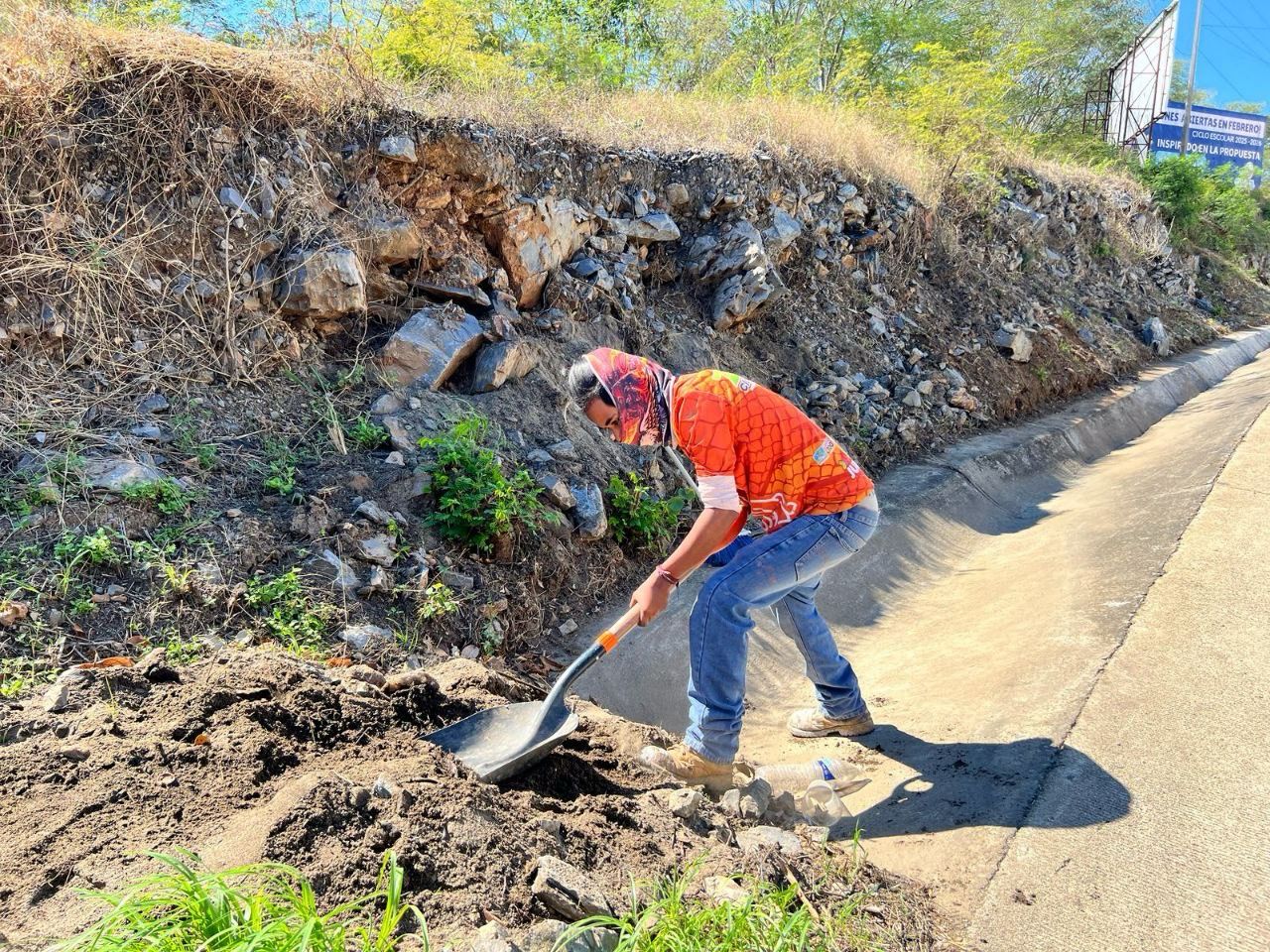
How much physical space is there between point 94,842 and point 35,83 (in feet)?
13.5

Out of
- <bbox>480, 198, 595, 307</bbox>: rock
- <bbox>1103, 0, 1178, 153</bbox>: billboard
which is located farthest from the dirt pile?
<bbox>1103, 0, 1178, 153</bbox>: billboard

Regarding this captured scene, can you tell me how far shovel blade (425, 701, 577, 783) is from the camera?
2732 millimetres

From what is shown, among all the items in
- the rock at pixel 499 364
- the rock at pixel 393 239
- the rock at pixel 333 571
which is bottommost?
the rock at pixel 333 571

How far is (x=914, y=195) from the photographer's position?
31.5ft

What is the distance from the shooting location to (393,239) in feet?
17.3

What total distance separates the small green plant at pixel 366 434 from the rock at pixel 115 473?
944mm

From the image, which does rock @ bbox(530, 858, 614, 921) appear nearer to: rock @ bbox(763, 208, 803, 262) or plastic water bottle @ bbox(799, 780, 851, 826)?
plastic water bottle @ bbox(799, 780, 851, 826)

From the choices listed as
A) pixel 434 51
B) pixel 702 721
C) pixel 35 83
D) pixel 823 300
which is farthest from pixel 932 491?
pixel 35 83

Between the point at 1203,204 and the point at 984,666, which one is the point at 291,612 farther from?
the point at 1203,204

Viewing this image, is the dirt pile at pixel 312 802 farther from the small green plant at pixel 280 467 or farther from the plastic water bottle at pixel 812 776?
the small green plant at pixel 280 467

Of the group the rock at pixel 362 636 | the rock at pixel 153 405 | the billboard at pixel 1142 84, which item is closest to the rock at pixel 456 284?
the rock at pixel 153 405

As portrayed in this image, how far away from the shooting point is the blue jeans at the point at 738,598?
3062mm

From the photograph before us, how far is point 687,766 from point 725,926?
3.43 feet

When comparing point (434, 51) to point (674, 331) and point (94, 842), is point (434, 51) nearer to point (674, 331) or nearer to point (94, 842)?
point (674, 331)
